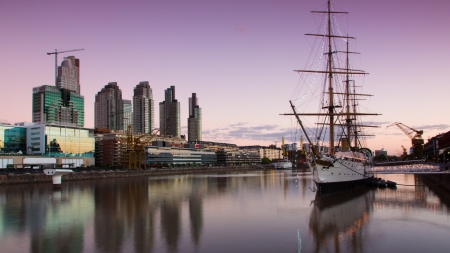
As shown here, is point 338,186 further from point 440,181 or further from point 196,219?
point 196,219

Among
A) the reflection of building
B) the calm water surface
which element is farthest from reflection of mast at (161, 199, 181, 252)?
the reflection of building

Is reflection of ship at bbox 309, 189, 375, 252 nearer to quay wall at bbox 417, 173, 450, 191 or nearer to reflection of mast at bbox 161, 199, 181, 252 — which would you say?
reflection of mast at bbox 161, 199, 181, 252

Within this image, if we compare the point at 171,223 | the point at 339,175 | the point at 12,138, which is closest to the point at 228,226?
the point at 171,223

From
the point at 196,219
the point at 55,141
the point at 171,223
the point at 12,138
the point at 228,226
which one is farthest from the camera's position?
the point at 12,138

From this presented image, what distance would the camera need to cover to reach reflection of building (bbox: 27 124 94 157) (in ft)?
437

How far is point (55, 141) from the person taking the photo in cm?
13538

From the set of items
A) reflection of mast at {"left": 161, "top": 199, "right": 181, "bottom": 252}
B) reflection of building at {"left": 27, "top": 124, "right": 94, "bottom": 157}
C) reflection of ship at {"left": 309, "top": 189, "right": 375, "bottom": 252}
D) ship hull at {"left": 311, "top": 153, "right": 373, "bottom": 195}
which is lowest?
reflection of ship at {"left": 309, "top": 189, "right": 375, "bottom": 252}

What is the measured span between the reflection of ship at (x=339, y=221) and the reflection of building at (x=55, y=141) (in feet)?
366

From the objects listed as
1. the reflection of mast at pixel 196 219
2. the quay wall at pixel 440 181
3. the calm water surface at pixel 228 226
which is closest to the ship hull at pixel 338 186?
the calm water surface at pixel 228 226

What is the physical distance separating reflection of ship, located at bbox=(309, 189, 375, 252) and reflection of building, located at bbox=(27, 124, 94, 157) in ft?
366

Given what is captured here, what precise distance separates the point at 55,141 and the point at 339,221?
4908 inches

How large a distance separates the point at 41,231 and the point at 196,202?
18854 mm

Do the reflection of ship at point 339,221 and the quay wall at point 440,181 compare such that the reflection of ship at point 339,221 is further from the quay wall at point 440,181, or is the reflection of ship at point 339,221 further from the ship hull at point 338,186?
the quay wall at point 440,181

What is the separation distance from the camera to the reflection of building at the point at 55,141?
133m
